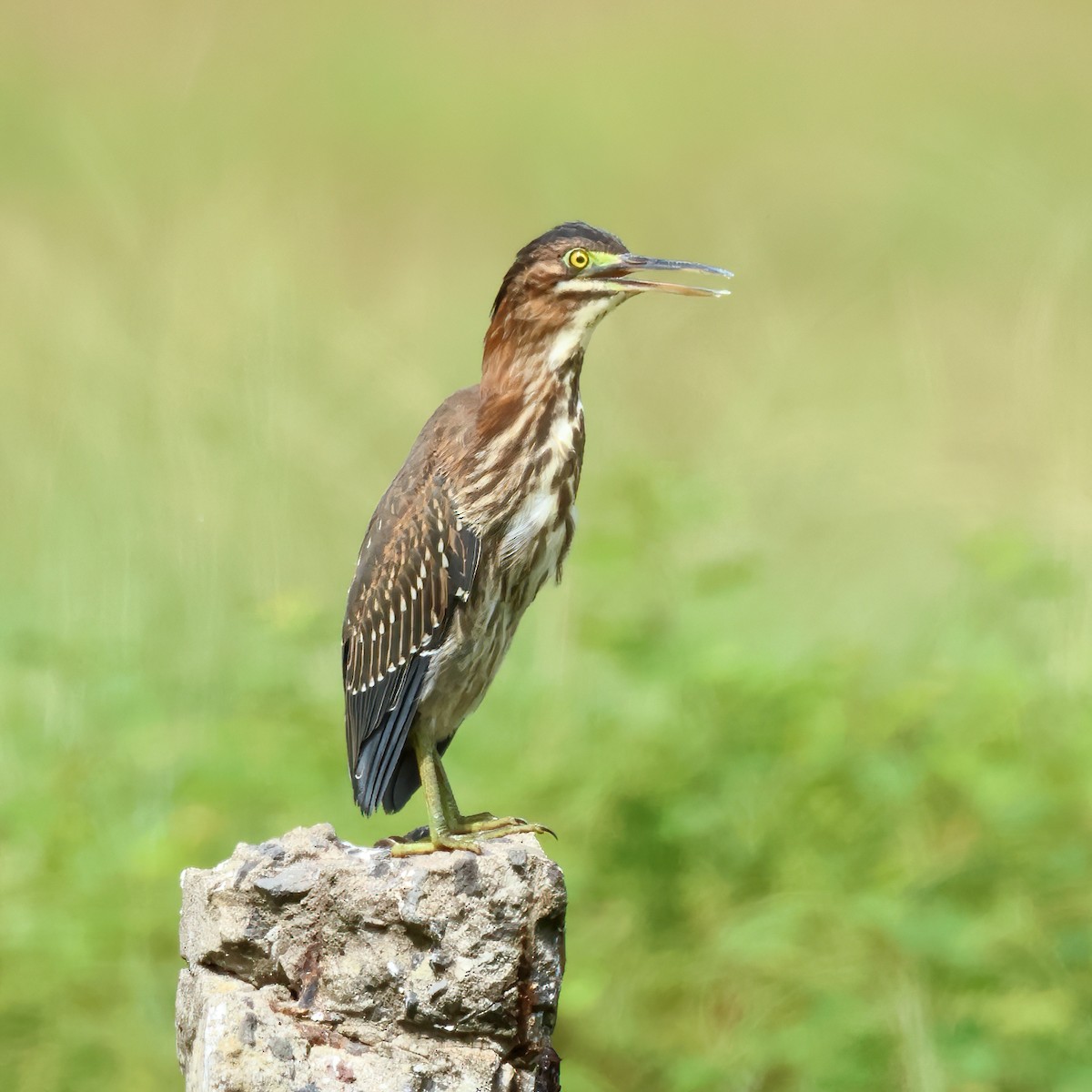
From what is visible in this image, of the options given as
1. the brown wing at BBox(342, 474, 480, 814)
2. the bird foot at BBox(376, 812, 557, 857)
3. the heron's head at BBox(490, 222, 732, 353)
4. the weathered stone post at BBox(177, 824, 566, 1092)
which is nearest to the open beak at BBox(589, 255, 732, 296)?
the heron's head at BBox(490, 222, 732, 353)

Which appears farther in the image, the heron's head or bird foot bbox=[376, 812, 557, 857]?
the heron's head

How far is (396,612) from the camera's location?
4668 millimetres

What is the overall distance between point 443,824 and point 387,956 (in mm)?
766

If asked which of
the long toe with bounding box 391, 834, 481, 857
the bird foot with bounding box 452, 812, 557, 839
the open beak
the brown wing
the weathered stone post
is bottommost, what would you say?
the weathered stone post

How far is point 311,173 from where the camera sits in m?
17.7

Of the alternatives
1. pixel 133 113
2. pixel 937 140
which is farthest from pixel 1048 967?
pixel 133 113

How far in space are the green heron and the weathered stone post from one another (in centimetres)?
66

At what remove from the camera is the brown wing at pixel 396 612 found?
4551 mm

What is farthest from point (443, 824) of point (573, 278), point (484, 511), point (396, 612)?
point (573, 278)

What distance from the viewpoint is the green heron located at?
4.44 meters

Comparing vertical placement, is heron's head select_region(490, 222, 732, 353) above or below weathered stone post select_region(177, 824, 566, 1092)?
above

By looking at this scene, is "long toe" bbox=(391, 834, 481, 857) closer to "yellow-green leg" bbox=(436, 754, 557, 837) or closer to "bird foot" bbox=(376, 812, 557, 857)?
"bird foot" bbox=(376, 812, 557, 857)

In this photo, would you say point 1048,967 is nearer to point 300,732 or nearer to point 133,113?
point 300,732

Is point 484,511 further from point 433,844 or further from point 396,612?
point 433,844
